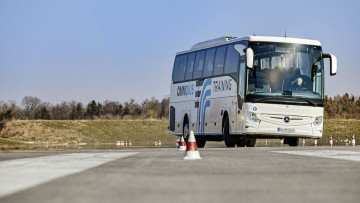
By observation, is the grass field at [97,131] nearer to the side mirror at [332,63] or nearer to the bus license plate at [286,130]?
the side mirror at [332,63]

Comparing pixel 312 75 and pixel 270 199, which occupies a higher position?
pixel 312 75

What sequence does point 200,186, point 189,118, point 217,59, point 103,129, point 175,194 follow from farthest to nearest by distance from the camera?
point 103,129 → point 189,118 → point 217,59 → point 200,186 → point 175,194

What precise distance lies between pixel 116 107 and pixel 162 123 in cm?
8633

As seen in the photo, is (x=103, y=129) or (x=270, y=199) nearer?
(x=270, y=199)

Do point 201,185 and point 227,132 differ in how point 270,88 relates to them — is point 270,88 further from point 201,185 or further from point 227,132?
point 201,185

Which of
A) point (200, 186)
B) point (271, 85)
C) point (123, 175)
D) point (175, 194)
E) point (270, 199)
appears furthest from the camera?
point (271, 85)

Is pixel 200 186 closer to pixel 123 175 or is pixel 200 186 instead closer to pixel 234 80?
pixel 123 175

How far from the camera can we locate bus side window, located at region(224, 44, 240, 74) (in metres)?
31.2

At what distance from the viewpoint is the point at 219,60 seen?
33.1 metres

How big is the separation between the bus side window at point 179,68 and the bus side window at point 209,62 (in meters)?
2.85

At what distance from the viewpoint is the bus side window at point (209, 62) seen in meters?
33.9

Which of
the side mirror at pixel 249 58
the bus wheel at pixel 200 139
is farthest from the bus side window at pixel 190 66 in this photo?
the side mirror at pixel 249 58

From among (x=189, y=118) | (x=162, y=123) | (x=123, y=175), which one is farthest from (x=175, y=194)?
(x=162, y=123)

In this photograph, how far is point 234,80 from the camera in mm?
31219
